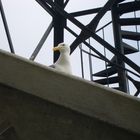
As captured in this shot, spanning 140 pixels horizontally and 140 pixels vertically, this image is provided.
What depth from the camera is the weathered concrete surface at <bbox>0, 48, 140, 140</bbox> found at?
196cm

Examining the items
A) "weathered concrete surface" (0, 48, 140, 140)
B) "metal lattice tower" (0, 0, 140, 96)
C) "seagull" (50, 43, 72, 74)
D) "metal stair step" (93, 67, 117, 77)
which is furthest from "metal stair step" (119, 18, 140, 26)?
"weathered concrete surface" (0, 48, 140, 140)

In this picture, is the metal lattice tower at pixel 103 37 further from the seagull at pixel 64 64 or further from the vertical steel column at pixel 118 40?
the seagull at pixel 64 64

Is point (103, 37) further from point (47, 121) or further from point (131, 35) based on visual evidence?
point (47, 121)

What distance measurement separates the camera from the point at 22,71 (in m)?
2.00

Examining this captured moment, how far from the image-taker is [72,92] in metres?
1.97

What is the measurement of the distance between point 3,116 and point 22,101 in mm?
116

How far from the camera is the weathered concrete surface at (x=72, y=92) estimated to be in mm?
1959

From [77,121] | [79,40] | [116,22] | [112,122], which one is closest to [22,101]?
[77,121]

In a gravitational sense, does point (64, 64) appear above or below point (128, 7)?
below

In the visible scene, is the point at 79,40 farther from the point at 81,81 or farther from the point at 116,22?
the point at 81,81

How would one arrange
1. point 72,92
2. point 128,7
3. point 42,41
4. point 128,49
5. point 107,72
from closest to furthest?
1. point 72,92
2. point 42,41
3. point 107,72
4. point 128,7
5. point 128,49


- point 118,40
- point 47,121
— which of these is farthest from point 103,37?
point 47,121

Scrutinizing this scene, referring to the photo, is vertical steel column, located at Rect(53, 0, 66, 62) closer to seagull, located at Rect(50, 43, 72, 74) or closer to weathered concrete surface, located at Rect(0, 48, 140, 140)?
seagull, located at Rect(50, 43, 72, 74)

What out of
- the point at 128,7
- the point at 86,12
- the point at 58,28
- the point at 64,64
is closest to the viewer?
the point at 64,64
